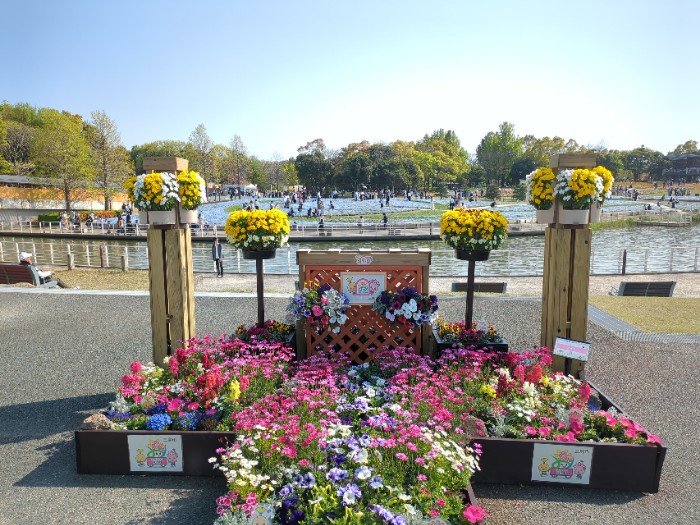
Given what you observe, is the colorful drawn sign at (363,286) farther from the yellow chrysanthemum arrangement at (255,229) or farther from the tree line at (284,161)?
the tree line at (284,161)

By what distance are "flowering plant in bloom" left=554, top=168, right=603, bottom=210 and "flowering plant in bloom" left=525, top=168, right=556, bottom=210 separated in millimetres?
119

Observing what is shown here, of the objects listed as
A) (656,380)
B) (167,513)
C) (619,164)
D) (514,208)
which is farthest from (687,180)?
(167,513)

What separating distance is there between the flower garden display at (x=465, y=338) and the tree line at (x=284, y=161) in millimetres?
43372

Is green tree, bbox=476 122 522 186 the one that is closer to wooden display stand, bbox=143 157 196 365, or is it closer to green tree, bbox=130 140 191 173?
green tree, bbox=130 140 191 173

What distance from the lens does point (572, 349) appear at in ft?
16.6

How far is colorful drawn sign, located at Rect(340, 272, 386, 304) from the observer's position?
19.7 ft

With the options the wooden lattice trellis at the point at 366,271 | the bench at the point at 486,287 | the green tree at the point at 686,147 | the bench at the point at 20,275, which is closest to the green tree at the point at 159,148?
the bench at the point at 20,275

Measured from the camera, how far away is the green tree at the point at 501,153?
87.9 metres

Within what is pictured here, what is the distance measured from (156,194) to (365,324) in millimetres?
2910

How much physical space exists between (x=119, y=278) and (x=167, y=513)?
1269 centimetres

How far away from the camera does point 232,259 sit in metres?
22.4

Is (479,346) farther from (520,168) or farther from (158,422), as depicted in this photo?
(520,168)

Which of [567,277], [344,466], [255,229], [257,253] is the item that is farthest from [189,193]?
[567,277]

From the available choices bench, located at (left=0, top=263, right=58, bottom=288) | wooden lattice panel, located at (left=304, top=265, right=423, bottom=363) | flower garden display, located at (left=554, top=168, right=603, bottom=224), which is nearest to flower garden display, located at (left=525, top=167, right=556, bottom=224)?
flower garden display, located at (left=554, top=168, right=603, bottom=224)
